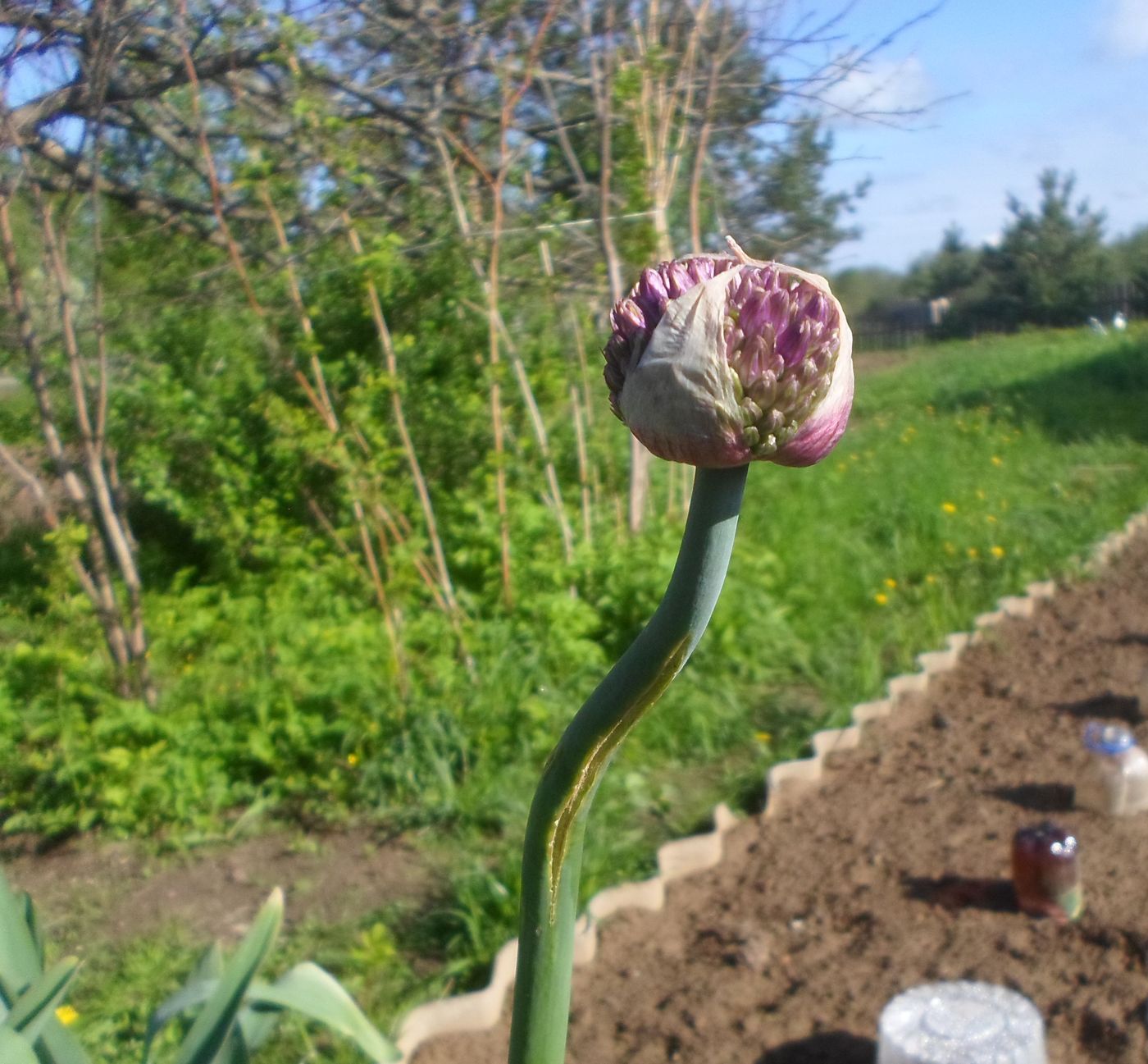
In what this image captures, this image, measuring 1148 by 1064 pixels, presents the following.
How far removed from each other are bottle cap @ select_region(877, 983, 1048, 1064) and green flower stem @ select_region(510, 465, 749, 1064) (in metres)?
1.53

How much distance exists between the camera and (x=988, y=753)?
3.46m

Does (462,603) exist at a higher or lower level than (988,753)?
higher

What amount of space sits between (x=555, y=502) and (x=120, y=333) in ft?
7.39

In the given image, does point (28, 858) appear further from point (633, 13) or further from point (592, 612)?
point (633, 13)

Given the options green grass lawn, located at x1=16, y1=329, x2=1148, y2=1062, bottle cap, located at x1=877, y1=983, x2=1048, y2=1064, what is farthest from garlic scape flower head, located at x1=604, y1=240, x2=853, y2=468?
green grass lawn, located at x1=16, y1=329, x2=1148, y2=1062

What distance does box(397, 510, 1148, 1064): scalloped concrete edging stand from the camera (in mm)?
2287

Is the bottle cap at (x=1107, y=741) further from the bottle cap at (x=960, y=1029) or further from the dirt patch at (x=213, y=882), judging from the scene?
the dirt patch at (x=213, y=882)

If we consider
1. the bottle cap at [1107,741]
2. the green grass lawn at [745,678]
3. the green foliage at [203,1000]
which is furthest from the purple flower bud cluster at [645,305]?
the bottle cap at [1107,741]

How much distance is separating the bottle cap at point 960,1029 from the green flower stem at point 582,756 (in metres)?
1.53

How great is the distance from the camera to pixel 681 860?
290 cm

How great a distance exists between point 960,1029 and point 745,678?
2282 mm

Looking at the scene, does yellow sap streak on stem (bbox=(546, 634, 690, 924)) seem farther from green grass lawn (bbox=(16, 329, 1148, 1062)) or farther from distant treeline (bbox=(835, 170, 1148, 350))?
distant treeline (bbox=(835, 170, 1148, 350))

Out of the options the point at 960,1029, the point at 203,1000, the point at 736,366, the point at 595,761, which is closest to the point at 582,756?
the point at 595,761

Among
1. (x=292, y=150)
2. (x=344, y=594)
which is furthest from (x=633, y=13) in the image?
(x=344, y=594)
